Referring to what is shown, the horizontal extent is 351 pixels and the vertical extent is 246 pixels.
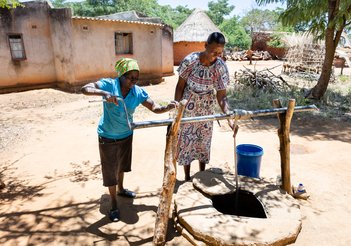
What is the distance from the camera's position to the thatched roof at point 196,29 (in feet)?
61.9

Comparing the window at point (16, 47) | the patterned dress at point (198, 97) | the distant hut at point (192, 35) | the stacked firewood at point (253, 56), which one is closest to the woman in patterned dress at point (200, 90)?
the patterned dress at point (198, 97)

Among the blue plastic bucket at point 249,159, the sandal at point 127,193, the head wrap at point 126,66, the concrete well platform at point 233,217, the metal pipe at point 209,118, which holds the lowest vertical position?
the sandal at point 127,193

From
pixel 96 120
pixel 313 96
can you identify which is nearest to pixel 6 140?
pixel 96 120

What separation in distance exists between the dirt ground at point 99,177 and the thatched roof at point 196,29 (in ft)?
42.5

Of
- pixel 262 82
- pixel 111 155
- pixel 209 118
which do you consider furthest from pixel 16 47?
pixel 209 118

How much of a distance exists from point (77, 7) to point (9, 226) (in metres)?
28.8

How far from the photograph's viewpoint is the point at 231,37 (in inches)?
1284

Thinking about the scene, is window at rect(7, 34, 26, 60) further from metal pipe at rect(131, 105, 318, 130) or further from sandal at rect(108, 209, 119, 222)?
metal pipe at rect(131, 105, 318, 130)

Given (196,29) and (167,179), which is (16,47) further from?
(196,29)

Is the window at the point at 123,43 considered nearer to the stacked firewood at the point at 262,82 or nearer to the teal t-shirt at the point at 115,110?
the stacked firewood at the point at 262,82

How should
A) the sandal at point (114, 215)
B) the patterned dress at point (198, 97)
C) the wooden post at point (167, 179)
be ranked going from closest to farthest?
1. the wooden post at point (167, 179)
2. the sandal at point (114, 215)
3. the patterned dress at point (198, 97)

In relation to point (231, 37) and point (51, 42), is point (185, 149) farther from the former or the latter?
point (231, 37)

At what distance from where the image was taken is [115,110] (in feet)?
8.24

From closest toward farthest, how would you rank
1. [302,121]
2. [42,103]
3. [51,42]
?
[302,121], [42,103], [51,42]
